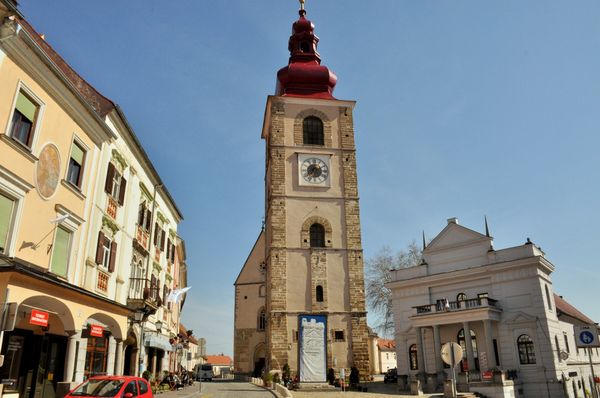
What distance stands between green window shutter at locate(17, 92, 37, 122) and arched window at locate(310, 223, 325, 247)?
26.9m

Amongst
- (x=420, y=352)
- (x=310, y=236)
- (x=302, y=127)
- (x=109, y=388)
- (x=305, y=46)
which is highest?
(x=305, y=46)

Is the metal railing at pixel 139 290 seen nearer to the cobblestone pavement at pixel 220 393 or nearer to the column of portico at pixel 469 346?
the cobblestone pavement at pixel 220 393

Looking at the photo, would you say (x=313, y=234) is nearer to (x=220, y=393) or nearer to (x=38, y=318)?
(x=220, y=393)

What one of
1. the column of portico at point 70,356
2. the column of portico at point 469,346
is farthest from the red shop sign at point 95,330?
the column of portico at point 469,346

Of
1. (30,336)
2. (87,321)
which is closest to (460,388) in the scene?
(87,321)

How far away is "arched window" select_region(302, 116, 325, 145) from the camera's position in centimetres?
4112

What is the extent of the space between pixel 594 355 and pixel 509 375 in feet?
46.0

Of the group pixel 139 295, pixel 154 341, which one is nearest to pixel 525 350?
pixel 154 341

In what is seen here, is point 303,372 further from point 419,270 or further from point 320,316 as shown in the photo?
point 419,270

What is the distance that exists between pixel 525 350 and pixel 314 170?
20364 millimetres

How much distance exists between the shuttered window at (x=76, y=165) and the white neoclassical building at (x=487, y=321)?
68.0ft

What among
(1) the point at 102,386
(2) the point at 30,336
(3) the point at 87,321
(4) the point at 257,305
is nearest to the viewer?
(1) the point at 102,386

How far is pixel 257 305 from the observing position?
4803 centimetres

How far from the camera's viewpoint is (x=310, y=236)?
38.2m
